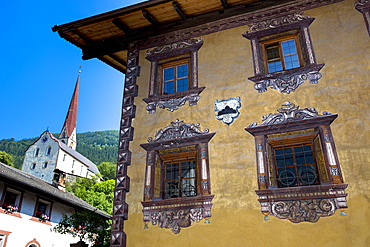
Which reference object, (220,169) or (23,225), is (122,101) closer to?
(220,169)

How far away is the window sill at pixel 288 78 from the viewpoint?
365 inches

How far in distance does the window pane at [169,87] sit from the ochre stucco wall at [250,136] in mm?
774

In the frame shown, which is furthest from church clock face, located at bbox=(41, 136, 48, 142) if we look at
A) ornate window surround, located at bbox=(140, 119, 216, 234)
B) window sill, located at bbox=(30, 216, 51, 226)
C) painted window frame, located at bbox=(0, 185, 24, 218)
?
ornate window surround, located at bbox=(140, 119, 216, 234)

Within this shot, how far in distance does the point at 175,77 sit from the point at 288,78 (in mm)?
3629

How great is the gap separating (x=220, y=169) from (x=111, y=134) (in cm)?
13405

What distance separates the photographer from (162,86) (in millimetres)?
11336

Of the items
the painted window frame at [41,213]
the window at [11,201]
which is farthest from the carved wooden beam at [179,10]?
the painted window frame at [41,213]

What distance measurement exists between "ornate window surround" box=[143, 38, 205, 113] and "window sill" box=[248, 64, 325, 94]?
67.3 inches

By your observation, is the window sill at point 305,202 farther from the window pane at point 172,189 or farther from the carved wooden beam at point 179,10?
the carved wooden beam at point 179,10

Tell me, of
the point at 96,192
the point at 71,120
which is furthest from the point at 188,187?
the point at 71,120

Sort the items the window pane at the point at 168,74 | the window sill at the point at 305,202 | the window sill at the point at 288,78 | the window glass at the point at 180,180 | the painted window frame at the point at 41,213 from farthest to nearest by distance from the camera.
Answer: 1. the painted window frame at the point at 41,213
2. the window pane at the point at 168,74
3. the window glass at the point at 180,180
4. the window sill at the point at 288,78
5. the window sill at the point at 305,202

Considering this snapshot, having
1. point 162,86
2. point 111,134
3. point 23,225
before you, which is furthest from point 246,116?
point 111,134

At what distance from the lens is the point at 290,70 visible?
9586 mm

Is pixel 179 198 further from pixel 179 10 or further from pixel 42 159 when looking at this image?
pixel 42 159
